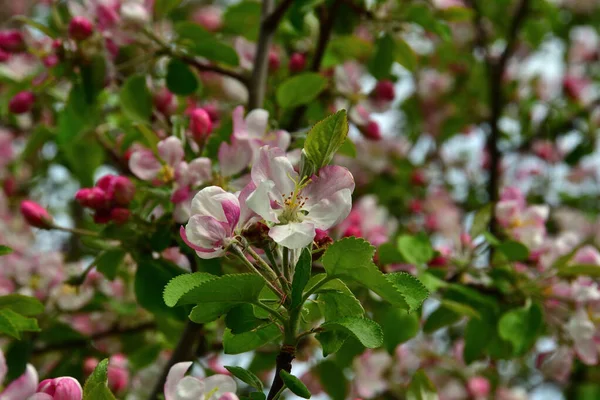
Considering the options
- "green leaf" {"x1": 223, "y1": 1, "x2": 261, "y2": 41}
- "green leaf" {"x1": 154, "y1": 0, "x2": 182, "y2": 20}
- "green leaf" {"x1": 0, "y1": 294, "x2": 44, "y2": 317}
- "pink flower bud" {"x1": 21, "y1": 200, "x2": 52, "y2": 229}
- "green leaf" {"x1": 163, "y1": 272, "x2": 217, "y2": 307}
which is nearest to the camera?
"green leaf" {"x1": 163, "y1": 272, "x2": 217, "y2": 307}

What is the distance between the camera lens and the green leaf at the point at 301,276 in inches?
33.5

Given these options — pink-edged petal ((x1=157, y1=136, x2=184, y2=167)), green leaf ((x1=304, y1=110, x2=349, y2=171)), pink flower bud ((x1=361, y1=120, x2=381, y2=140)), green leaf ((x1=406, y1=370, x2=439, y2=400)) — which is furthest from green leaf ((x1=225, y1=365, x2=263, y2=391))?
pink flower bud ((x1=361, y1=120, x2=381, y2=140))

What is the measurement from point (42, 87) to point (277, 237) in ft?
3.03

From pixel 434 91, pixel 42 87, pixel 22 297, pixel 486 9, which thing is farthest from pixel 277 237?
pixel 434 91

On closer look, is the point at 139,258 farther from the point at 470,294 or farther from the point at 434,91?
the point at 434,91

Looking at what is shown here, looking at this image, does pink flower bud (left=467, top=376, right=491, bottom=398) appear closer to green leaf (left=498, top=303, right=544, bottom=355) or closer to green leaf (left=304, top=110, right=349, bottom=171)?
green leaf (left=498, top=303, right=544, bottom=355)

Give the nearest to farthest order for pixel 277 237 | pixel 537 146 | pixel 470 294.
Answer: pixel 277 237 → pixel 470 294 → pixel 537 146

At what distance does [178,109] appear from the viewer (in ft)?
6.10

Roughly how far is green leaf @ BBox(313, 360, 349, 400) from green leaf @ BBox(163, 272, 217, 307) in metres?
1.03

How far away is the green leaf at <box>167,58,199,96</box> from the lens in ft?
5.39

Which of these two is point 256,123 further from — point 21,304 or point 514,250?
point 514,250

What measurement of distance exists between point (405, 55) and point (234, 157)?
726 mm

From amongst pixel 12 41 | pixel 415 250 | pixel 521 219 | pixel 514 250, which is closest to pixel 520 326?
pixel 514 250

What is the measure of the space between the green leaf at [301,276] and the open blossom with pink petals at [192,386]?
5.9 inches
